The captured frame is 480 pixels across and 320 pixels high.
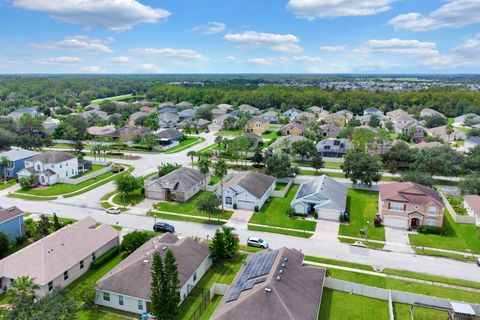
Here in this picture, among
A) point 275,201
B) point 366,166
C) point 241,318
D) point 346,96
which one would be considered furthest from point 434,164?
point 346,96

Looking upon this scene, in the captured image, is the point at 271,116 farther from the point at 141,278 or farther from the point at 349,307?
the point at 141,278

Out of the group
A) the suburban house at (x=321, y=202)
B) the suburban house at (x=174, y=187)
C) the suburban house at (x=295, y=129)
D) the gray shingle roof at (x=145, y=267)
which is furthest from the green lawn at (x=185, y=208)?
the suburban house at (x=295, y=129)

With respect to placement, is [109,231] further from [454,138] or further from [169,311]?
[454,138]

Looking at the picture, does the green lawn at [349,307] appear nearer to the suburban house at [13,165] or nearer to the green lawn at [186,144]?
the suburban house at [13,165]

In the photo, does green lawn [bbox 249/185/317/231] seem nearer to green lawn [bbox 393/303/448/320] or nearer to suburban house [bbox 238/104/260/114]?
green lawn [bbox 393/303/448/320]

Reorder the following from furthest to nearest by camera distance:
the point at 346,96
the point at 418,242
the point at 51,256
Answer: the point at 346,96 < the point at 418,242 < the point at 51,256

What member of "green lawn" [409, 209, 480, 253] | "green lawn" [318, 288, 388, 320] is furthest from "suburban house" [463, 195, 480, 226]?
"green lawn" [318, 288, 388, 320]
